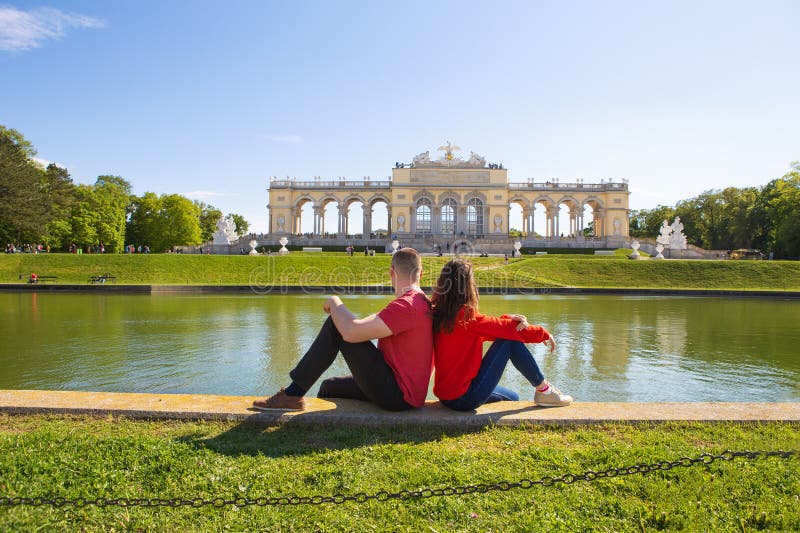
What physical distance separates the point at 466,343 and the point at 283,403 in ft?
5.18

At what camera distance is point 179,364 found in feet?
27.9

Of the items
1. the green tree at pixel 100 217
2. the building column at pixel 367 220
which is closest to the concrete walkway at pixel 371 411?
the green tree at pixel 100 217

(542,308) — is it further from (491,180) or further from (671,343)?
(491,180)

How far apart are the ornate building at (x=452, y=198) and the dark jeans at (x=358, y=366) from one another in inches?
2237

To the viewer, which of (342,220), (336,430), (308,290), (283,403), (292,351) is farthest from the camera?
(342,220)

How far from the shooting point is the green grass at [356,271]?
30.6 metres

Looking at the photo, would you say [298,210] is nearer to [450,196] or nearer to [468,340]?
[450,196]

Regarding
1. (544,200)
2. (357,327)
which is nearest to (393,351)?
(357,327)

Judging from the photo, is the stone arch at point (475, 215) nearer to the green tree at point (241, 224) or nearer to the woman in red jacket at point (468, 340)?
the green tree at point (241, 224)

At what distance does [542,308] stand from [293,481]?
15.7 metres

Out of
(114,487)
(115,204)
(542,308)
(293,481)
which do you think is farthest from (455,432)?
(115,204)

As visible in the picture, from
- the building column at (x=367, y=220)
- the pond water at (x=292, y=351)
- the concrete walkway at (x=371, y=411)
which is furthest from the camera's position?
the building column at (x=367, y=220)

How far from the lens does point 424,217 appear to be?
63.9 metres

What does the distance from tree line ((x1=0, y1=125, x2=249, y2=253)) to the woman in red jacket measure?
42860mm
